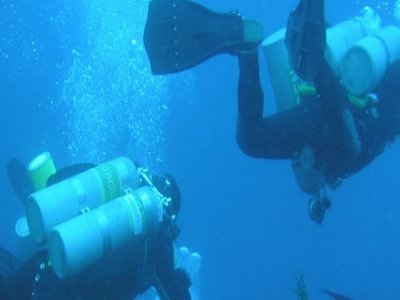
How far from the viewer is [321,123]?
504 cm

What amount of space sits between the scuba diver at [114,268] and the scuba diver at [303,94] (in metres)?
0.90

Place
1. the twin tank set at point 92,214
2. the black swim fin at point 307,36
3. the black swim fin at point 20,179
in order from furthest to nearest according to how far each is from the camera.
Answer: the black swim fin at point 20,179, the black swim fin at point 307,36, the twin tank set at point 92,214

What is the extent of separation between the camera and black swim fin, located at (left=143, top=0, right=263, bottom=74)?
4480mm

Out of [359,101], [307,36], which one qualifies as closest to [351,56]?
[359,101]

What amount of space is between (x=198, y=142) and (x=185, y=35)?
3271 cm

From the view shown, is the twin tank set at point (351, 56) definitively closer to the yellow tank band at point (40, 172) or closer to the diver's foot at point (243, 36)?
the diver's foot at point (243, 36)

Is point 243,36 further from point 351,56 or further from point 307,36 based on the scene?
point 351,56

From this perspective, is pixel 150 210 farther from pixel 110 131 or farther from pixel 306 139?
pixel 110 131

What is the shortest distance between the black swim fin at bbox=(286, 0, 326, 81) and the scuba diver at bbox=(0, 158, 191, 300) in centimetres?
138

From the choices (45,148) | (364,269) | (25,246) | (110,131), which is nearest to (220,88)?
(110,131)

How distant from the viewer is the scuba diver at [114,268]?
412 centimetres

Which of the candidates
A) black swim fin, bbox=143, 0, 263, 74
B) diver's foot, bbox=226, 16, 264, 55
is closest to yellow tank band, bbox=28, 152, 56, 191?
black swim fin, bbox=143, 0, 263, 74

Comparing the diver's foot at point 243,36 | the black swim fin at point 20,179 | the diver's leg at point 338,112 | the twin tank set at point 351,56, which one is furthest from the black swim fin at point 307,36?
the black swim fin at point 20,179

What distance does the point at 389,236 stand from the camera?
41.0 meters
